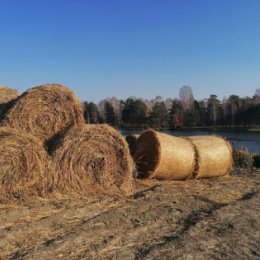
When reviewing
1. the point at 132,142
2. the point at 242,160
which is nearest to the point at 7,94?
the point at 132,142

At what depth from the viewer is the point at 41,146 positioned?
7969 mm

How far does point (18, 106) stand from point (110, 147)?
1.93 m

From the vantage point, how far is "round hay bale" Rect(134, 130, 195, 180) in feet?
32.4

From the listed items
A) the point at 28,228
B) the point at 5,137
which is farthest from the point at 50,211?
the point at 5,137

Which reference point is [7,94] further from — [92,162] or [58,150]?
[92,162]

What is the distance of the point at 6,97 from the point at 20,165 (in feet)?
6.95

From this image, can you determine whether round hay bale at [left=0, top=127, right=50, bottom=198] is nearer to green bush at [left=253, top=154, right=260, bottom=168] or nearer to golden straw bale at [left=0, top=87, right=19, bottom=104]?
golden straw bale at [left=0, top=87, right=19, bottom=104]

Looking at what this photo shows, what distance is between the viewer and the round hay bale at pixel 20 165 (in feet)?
25.0

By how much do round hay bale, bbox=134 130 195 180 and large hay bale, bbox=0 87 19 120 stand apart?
3.11 metres

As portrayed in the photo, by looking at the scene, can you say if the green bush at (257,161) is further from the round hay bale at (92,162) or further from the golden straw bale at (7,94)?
the golden straw bale at (7,94)

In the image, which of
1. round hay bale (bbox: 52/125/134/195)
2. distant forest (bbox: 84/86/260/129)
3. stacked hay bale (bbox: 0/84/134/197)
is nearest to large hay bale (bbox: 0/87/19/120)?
stacked hay bale (bbox: 0/84/134/197)

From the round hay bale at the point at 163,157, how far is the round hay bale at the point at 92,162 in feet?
3.60

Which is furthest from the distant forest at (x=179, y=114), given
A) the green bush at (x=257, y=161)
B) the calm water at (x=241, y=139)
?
the green bush at (x=257, y=161)

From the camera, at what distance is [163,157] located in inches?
387
